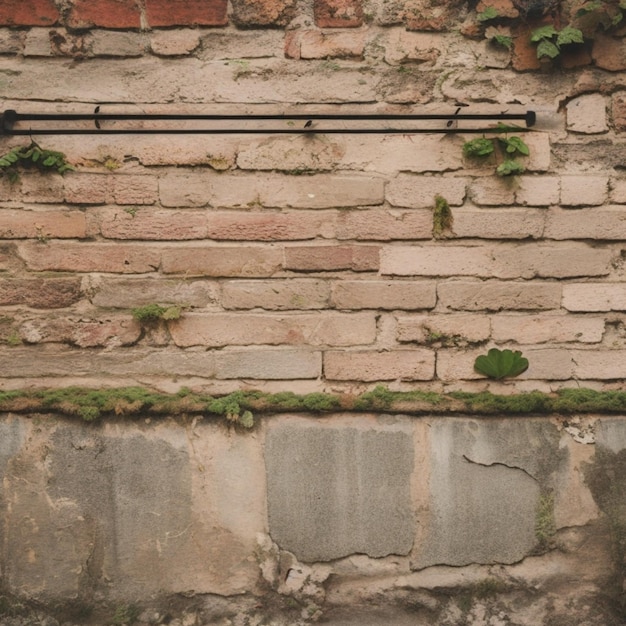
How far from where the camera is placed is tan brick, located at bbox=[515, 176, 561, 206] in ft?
5.69

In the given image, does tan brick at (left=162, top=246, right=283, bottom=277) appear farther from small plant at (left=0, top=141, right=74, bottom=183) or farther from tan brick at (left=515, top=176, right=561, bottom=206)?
tan brick at (left=515, top=176, right=561, bottom=206)

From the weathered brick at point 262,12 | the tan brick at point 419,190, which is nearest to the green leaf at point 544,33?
the tan brick at point 419,190

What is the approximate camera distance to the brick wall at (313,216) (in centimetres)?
170

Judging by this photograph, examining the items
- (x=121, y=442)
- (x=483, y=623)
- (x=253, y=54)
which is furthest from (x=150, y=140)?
(x=483, y=623)

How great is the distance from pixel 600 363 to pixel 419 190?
2.51 feet

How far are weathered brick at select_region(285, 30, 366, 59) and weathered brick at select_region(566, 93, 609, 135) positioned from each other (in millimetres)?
666

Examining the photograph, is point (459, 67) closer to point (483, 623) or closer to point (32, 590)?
point (483, 623)

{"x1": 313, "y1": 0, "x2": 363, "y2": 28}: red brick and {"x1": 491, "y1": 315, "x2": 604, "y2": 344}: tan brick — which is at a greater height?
{"x1": 313, "y1": 0, "x2": 363, "y2": 28}: red brick

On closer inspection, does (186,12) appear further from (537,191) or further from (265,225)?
(537,191)

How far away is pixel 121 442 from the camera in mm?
1692

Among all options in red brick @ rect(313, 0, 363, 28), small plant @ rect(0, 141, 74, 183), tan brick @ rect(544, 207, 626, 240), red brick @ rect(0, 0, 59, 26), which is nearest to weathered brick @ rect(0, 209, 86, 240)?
small plant @ rect(0, 141, 74, 183)

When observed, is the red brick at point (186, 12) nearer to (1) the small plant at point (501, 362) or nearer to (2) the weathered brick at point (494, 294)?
(2) the weathered brick at point (494, 294)

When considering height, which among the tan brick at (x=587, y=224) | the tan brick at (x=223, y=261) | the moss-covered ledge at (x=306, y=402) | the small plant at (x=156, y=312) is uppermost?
the tan brick at (x=587, y=224)

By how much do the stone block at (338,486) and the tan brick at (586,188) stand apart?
855mm
